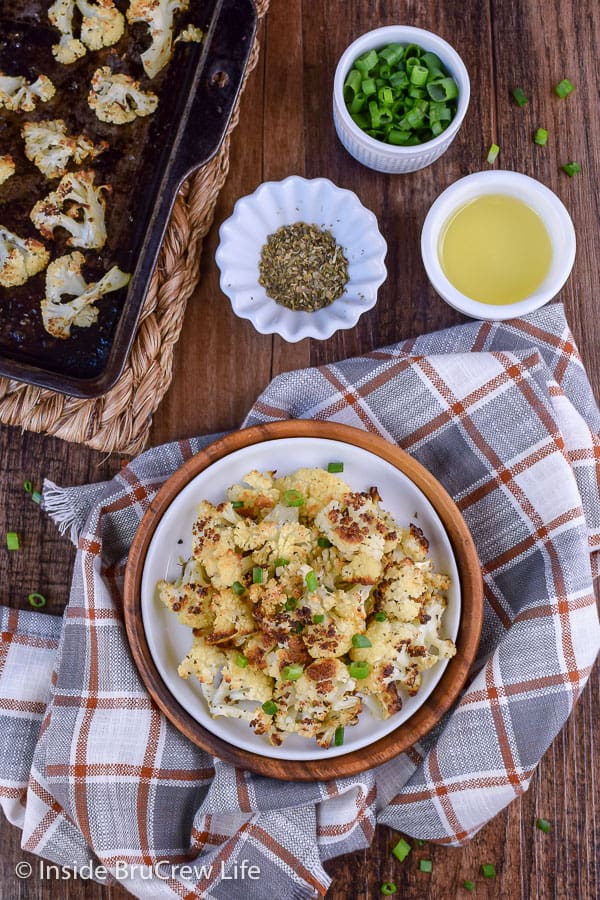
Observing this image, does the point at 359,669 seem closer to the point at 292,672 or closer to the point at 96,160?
the point at 292,672

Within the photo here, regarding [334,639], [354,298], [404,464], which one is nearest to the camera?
[334,639]

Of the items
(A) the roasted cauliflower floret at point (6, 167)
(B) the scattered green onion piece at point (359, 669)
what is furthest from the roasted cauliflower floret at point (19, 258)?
(B) the scattered green onion piece at point (359, 669)

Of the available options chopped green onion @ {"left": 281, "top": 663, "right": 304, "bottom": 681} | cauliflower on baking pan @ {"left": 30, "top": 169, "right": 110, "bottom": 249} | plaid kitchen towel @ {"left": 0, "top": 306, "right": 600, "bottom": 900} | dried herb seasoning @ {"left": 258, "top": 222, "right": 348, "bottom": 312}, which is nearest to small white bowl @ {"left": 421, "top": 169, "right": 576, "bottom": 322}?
plaid kitchen towel @ {"left": 0, "top": 306, "right": 600, "bottom": 900}

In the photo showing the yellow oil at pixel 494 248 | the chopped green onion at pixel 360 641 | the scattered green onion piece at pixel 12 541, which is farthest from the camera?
the scattered green onion piece at pixel 12 541

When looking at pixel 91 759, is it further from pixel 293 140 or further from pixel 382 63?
pixel 382 63

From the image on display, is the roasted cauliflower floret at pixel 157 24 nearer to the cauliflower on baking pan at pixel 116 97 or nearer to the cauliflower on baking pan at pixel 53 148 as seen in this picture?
the cauliflower on baking pan at pixel 116 97

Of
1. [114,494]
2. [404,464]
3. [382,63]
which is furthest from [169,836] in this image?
[382,63]

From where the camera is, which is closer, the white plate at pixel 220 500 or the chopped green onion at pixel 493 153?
the white plate at pixel 220 500

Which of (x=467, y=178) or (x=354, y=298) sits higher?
(x=467, y=178)
